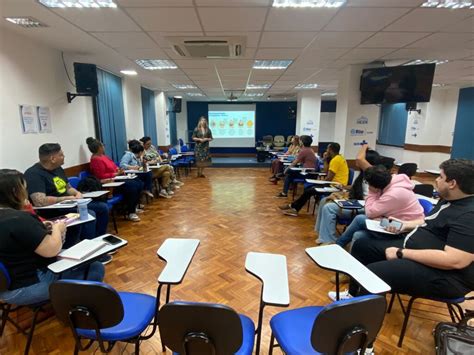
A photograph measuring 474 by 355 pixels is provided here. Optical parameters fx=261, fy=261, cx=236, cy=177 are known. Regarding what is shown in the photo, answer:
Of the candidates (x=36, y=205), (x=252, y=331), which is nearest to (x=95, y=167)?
(x=36, y=205)

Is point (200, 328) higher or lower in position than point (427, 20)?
lower

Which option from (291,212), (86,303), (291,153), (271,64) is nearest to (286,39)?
(271,64)

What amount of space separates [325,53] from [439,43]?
1.42 meters

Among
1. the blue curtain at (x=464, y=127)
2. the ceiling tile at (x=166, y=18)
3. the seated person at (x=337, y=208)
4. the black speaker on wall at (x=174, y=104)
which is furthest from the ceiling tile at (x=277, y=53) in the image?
the black speaker on wall at (x=174, y=104)

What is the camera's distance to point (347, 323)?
1.12 metres

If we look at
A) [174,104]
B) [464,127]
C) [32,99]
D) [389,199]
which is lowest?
[389,199]

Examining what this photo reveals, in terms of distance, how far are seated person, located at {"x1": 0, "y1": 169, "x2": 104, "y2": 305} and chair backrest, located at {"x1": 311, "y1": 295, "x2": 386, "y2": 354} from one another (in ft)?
5.12

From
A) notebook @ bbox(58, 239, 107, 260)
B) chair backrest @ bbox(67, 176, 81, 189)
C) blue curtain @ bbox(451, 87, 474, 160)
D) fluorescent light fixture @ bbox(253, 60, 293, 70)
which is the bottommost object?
notebook @ bbox(58, 239, 107, 260)

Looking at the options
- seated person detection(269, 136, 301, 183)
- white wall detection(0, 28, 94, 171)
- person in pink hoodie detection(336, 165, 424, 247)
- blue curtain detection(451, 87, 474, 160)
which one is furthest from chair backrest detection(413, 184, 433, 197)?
blue curtain detection(451, 87, 474, 160)

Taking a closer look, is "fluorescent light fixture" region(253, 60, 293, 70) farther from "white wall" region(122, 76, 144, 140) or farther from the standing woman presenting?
"white wall" region(122, 76, 144, 140)

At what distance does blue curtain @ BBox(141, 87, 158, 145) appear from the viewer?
7.61 m

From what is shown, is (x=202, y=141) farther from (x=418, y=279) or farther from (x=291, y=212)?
(x=418, y=279)

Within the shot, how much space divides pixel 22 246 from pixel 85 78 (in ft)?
11.0

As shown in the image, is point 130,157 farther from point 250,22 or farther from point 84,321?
point 84,321
